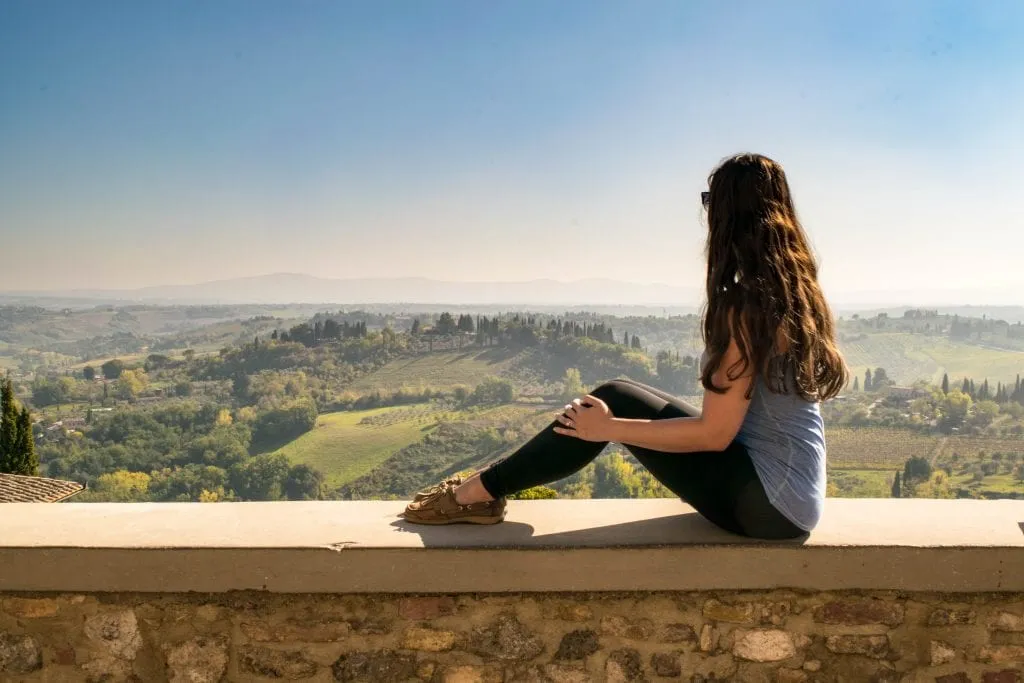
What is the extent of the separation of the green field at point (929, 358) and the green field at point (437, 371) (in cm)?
3327

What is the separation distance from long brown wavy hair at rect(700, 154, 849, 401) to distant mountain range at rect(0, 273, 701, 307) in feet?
411

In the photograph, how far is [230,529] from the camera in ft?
6.89

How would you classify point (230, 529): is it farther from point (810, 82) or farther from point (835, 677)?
point (810, 82)

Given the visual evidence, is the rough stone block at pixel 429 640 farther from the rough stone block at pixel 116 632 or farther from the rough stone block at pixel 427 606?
the rough stone block at pixel 116 632

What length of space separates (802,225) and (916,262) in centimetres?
12934

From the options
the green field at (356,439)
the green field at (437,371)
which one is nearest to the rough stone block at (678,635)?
the green field at (356,439)

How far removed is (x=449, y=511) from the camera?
2158mm

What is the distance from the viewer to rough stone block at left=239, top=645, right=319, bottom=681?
6.63 ft

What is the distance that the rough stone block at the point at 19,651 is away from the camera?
79.8 inches

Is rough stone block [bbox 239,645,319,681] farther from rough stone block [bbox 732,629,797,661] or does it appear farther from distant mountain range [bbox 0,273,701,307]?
distant mountain range [bbox 0,273,701,307]

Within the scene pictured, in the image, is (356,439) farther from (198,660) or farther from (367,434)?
(198,660)

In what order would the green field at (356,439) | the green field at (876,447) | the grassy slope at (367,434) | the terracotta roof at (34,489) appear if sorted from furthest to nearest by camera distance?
the grassy slope at (367,434), the green field at (356,439), the green field at (876,447), the terracotta roof at (34,489)

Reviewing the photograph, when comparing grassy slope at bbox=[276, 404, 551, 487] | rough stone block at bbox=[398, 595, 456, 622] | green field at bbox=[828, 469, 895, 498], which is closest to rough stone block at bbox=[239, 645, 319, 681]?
rough stone block at bbox=[398, 595, 456, 622]

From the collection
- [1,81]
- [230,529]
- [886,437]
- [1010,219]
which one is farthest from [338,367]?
[1010,219]
